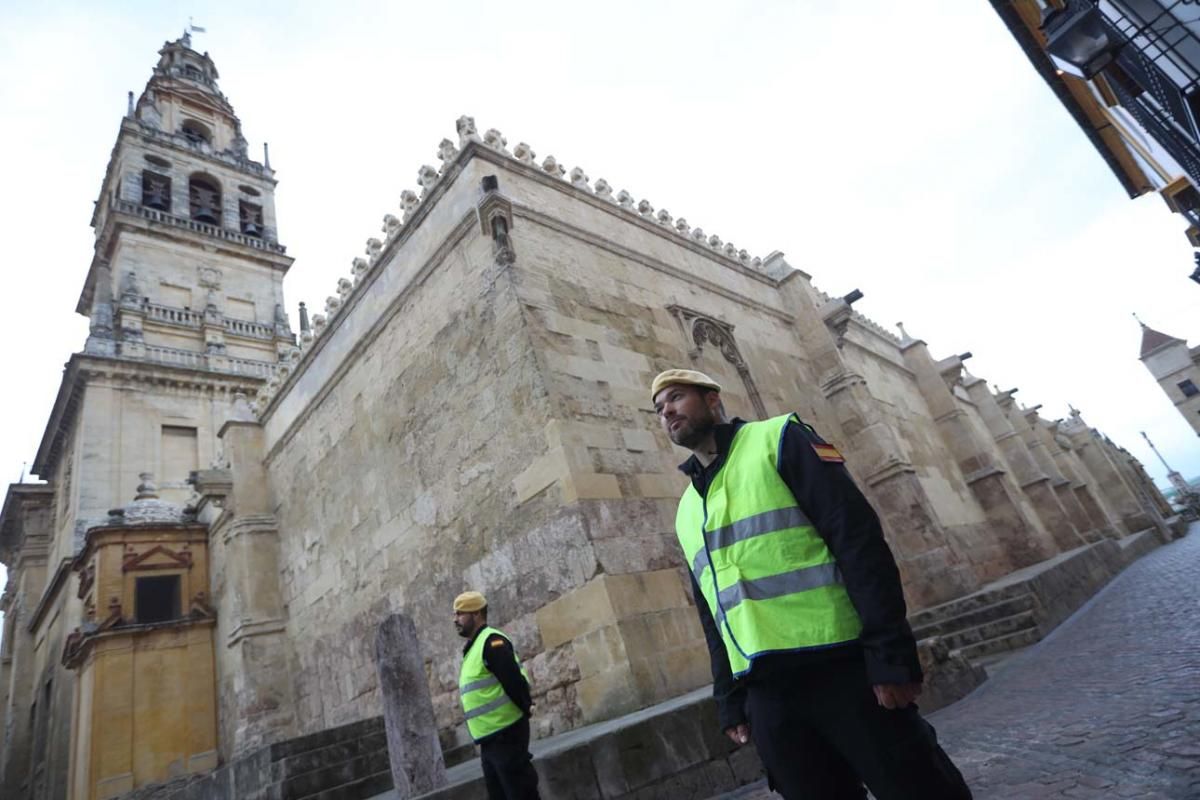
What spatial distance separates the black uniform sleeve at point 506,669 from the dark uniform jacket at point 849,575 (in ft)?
6.21

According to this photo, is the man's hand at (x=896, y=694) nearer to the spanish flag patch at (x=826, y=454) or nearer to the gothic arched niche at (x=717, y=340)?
the spanish flag patch at (x=826, y=454)

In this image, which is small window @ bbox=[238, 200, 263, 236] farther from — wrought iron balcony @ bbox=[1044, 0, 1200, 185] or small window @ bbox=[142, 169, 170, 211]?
wrought iron balcony @ bbox=[1044, 0, 1200, 185]

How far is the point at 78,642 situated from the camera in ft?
37.8

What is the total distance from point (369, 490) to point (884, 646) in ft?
28.2

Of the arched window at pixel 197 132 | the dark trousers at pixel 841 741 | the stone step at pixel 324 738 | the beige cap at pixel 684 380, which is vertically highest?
the arched window at pixel 197 132

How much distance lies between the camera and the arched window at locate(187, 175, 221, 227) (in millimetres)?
27828

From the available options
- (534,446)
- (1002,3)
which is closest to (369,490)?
(534,446)

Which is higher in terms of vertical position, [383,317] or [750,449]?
[383,317]

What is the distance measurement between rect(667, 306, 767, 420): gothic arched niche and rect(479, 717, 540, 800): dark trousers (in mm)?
6366

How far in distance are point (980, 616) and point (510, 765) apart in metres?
6.91

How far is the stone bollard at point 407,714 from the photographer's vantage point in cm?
454

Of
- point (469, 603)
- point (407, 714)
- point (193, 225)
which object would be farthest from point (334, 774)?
point (193, 225)

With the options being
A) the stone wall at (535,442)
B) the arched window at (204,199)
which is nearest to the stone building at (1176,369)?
the stone wall at (535,442)

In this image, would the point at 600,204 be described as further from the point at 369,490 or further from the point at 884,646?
the point at 884,646
